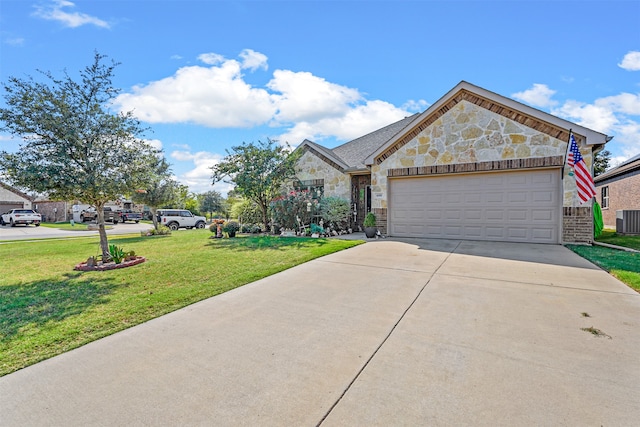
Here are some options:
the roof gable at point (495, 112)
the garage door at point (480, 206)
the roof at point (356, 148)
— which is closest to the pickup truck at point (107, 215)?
the roof at point (356, 148)

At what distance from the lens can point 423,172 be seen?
11.0 meters

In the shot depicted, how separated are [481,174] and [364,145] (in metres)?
7.20

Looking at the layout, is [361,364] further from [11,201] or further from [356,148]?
[11,201]

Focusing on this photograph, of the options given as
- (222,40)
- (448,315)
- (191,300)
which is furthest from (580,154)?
(222,40)

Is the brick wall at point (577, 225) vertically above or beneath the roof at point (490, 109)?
beneath

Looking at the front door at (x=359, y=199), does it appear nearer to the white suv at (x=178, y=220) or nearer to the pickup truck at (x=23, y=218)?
the white suv at (x=178, y=220)

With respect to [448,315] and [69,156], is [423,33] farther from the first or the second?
[69,156]

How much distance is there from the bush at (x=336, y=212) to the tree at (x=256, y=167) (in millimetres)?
2578

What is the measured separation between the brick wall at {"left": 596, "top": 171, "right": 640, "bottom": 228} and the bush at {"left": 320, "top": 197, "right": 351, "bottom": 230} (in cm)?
1578

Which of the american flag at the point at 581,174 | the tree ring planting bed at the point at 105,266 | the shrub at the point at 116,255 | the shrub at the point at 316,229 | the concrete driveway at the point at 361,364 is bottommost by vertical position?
the concrete driveway at the point at 361,364

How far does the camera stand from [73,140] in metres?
6.53

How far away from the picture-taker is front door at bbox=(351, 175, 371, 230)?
14.0 meters

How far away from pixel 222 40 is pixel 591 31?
11230 mm

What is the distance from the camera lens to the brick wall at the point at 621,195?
53.7 ft
